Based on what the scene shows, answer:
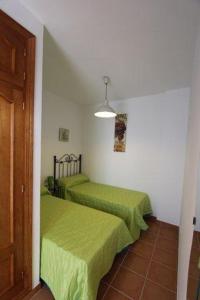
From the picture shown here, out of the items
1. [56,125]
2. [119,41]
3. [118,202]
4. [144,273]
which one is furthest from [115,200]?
[119,41]

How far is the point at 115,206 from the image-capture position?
246 cm

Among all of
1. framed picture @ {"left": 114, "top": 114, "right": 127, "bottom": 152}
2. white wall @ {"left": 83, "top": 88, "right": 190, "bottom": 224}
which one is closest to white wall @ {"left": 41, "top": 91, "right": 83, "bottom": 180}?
white wall @ {"left": 83, "top": 88, "right": 190, "bottom": 224}

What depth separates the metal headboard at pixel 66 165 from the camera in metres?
3.33

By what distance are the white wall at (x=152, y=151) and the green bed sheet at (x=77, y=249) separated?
1.36 metres

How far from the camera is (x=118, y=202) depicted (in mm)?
2488

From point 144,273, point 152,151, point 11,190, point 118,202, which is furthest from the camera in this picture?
point 152,151

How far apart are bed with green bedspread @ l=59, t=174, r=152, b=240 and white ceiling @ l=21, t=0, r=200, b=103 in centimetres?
204

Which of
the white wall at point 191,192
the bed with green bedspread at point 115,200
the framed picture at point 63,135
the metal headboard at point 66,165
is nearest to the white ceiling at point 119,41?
the white wall at point 191,192

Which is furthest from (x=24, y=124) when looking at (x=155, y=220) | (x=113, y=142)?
(x=155, y=220)

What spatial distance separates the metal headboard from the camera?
333 centimetres

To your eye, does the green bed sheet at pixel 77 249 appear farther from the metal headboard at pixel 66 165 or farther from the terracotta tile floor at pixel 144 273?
the metal headboard at pixel 66 165

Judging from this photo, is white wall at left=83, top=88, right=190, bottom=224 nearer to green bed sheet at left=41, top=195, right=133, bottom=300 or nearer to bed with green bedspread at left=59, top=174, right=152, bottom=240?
bed with green bedspread at left=59, top=174, right=152, bottom=240

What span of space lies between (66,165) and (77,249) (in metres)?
2.43

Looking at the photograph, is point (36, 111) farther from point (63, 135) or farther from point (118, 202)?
point (63, 135)
